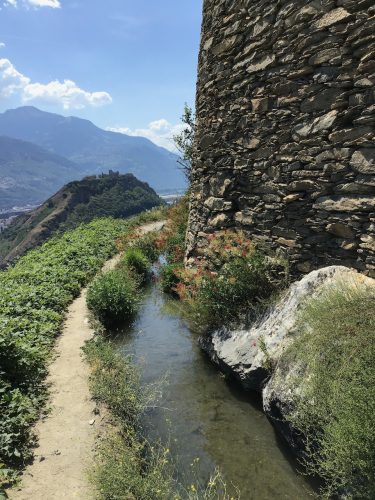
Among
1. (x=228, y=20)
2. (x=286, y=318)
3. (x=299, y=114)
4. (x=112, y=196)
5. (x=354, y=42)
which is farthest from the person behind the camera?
(x=112, y=196)

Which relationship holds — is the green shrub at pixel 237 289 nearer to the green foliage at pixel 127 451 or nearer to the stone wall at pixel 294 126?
the stone wall at pixel 294 126

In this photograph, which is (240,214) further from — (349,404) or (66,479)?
(66,479)

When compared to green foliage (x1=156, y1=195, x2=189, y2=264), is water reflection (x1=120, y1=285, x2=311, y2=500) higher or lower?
lower

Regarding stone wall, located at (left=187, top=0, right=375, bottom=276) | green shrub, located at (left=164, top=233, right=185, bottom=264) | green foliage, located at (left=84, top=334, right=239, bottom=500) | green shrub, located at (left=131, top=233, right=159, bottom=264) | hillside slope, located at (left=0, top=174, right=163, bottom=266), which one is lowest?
hillside slope, located at (left=0, top=174, right=163, bottom=266)

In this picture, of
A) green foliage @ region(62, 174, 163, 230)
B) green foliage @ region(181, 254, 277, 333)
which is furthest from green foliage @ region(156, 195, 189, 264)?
green foliage @ region(62, 174, 163, 230)

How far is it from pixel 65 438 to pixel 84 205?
253 feet

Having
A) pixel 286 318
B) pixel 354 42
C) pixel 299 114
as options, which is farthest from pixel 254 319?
pixel 354 42

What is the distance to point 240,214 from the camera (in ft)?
25.8

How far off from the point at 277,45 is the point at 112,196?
250 feet

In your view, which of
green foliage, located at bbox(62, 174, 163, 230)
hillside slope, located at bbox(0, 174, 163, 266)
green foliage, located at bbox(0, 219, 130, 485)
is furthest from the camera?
green foliage, located at bbox(62, 174, 163, 230)

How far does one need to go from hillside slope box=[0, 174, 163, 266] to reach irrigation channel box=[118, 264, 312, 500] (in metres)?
65.1

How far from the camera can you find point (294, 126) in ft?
20.8

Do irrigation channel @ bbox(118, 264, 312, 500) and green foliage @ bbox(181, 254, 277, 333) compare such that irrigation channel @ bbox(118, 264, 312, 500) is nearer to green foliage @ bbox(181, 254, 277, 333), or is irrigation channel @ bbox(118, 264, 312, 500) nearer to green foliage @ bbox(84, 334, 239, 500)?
green foliage @ bbox(84, 334, 239, 500)

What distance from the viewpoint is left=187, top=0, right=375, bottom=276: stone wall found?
539 centimetres
